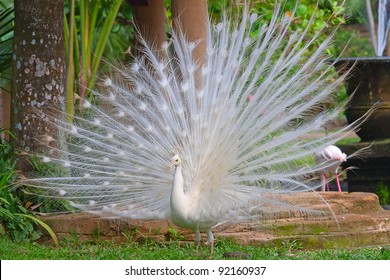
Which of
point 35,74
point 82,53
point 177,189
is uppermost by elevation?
point 82,53

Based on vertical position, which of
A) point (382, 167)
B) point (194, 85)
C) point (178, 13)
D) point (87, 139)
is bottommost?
point (382, 167)

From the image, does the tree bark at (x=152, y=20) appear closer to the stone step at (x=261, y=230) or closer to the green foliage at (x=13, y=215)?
the green foliage at (x=13, y=215)

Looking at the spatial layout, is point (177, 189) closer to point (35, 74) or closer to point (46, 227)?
point (46, 227)

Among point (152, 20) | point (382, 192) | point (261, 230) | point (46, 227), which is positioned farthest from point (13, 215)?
point (382, 192)

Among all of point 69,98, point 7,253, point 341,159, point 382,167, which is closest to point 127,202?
point 7,253

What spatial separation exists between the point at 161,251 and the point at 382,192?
4427mm

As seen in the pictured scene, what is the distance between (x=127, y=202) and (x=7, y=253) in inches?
38.8

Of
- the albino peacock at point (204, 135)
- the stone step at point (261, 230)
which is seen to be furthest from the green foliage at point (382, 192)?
the albino peacock at point (204, 135)

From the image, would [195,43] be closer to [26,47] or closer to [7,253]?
[26,47]

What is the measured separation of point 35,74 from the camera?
743 centimetres

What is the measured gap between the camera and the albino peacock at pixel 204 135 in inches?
256

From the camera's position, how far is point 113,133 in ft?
22.8

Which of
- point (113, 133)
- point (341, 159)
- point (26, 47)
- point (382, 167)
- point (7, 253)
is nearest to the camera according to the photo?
point (7, 253)

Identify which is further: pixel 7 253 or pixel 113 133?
pixel 113 133
